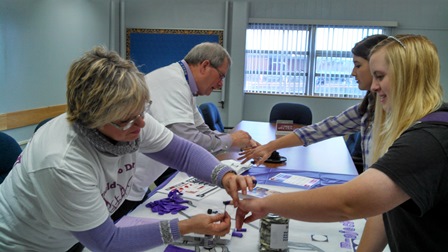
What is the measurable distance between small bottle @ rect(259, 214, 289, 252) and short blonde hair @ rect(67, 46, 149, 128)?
62cm

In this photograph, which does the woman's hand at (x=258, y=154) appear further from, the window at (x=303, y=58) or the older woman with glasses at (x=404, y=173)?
the window at (x=303, y=58)

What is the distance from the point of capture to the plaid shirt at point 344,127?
2092 millimetres

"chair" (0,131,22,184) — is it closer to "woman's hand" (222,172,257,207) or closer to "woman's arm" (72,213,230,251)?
"woman's arm" (72,213,230,251)

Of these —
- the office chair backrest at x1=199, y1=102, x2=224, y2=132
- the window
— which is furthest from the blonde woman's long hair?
the window

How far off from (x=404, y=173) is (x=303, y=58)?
5.60 meters

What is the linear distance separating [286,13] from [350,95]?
5.78 feet

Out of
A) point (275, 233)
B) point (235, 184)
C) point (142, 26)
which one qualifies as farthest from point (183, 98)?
point (142, 26)

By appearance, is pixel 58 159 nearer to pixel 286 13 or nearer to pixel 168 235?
pixel 168 235

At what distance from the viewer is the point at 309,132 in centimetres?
240

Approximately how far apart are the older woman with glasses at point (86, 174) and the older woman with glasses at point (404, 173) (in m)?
0.43

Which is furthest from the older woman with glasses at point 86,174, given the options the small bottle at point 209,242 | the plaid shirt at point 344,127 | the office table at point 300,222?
the plaid shirt at point 344,127

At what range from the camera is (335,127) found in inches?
91.3

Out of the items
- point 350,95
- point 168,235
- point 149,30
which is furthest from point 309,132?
point 149,30

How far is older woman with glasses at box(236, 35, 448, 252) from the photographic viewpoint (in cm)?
84
